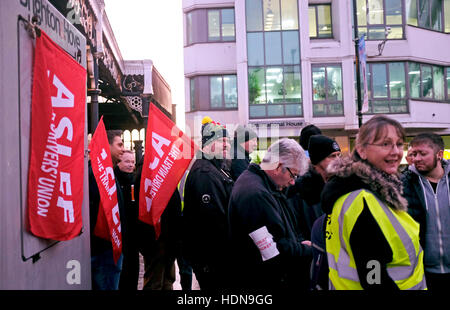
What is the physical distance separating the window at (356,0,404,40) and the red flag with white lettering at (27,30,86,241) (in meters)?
23.7

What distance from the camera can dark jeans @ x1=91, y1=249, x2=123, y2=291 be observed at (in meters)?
3.94

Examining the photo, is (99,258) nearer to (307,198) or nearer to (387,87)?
(307,198)

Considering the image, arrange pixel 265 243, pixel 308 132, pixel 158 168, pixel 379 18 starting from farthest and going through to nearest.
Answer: pixel 379 18, pixel 308 132, pixel 158 168, pixel 265 243

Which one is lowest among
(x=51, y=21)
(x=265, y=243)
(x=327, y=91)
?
(x=265, y=243)

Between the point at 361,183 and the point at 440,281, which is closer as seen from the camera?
the point at 361,183

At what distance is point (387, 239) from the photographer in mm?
2121

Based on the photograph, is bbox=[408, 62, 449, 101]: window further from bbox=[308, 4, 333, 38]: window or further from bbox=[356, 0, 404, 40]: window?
bbox=[308, 4, 333, 38]: window

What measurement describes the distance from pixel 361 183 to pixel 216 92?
934 inches

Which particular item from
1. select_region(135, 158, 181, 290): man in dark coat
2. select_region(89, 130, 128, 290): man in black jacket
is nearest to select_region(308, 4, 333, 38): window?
select_region(135, 158, 181, 290): man in dark coat

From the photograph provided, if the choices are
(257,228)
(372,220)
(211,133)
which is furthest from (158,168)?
(372,220)

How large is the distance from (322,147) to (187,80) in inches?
904

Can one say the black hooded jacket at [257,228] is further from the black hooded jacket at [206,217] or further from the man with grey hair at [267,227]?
the black hooded jacket at [206,217]

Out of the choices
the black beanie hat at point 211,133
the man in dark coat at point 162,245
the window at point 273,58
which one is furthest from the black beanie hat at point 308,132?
the window at point 273,58

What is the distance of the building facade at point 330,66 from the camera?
23.9m
